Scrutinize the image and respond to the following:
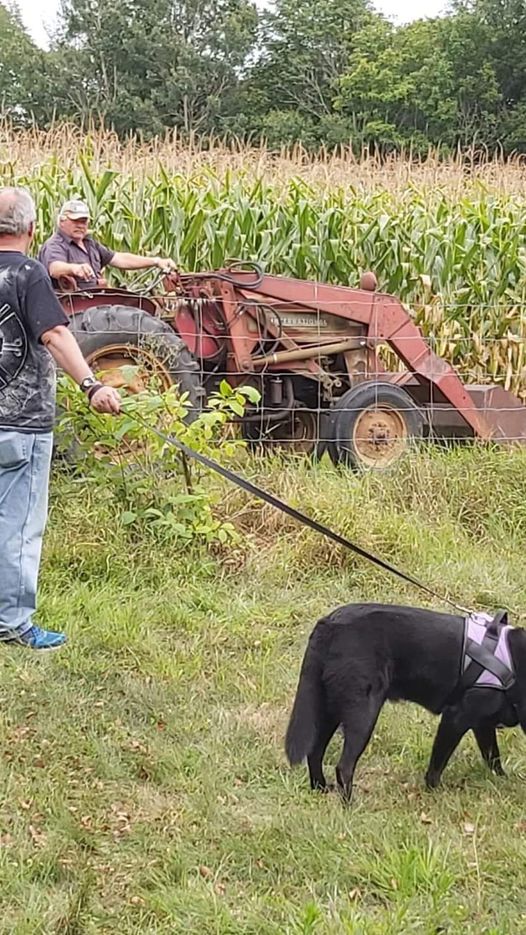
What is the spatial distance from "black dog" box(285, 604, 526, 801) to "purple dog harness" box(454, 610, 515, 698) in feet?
0.03

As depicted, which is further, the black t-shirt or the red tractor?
the red tractor

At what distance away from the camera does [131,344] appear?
22.2 feet

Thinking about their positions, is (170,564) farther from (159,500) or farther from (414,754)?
(414,754)

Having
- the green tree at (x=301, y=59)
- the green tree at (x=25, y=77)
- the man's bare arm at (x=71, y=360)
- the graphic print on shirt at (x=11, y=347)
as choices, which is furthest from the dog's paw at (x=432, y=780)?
the green tree at (x=25, y=77)

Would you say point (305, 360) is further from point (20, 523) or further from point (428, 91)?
point (428, 91)

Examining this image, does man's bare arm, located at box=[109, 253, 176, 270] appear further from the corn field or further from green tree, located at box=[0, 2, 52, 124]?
green tree, located at box=[0, 2, 52, 124]

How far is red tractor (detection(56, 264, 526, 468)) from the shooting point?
23.0 ft

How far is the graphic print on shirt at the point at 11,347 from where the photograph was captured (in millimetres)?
4523

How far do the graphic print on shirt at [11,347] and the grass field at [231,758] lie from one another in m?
1.22

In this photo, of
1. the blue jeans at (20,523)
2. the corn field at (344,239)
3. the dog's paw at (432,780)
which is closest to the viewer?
Result: the dog's paw at (432,780)

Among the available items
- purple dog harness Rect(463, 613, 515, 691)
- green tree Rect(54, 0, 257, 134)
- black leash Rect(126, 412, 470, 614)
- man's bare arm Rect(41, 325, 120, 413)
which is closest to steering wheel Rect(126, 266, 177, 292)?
black leash Rect(126, 412, 470, 614)

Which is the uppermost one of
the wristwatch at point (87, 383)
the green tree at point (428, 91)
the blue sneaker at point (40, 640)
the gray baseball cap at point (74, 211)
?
the green tree at point (428, 91)

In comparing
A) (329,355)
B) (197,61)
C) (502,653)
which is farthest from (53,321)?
(197,61)

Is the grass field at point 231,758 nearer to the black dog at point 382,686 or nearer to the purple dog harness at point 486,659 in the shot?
the black dog at point 382,686
